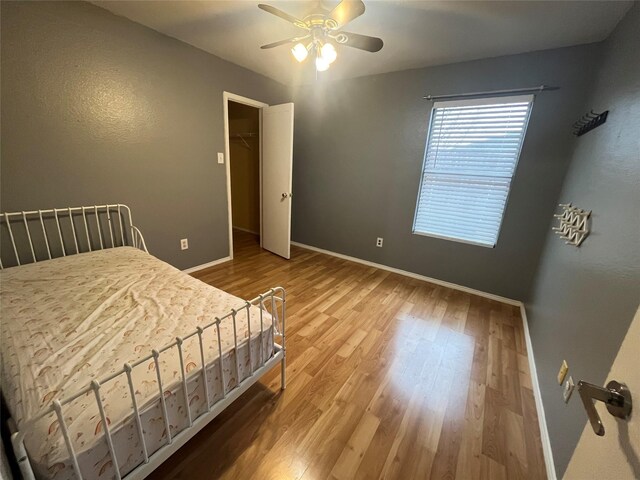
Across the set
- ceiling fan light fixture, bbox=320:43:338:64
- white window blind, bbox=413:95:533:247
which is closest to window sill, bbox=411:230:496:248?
white window blind, bbox=413:95:533:247

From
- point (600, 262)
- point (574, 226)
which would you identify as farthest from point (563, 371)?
point (574, 226)

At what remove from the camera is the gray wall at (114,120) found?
1.75 metres

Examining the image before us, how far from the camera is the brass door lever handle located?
19.9 inches

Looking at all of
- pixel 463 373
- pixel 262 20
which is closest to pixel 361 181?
pixel 262 20

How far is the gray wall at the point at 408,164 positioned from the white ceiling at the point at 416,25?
0.22 metres

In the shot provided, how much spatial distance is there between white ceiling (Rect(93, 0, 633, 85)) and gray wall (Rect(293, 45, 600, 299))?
0.22m

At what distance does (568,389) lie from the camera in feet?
3.98

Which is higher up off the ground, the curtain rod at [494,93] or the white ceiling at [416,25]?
the white ceiling at [416,25]

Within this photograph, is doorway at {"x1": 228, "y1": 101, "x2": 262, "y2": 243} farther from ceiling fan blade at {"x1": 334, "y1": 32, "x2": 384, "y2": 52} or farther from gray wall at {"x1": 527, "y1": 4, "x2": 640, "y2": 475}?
gray wall at {"x1": 527, "y1": 4, "x2": 640, "y2": 475}

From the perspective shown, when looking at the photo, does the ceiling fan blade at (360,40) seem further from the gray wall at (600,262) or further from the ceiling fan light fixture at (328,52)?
the gray wall at (600,262)

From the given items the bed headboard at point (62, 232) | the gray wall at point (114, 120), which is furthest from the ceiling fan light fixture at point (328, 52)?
the bed headboard at point (62, 232)

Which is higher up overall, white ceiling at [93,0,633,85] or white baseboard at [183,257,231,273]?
white ceiling at [93,0,633,85]

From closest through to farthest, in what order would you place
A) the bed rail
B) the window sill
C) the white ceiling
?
the bed rail, the white ceiling, the window sill

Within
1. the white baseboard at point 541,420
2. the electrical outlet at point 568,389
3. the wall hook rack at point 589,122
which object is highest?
the wall hook rack at point 589,122
